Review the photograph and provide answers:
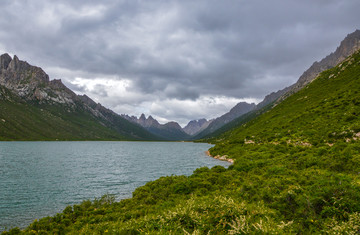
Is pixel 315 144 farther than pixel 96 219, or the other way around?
pixel 315 144

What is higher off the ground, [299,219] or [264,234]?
[264,234]

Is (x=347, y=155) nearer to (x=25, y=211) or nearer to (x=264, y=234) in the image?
(x=264, y=234)

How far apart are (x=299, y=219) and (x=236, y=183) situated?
12352 mm

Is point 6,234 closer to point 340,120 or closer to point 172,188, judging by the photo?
point 172,188

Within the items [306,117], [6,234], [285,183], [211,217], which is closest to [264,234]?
[211,217]

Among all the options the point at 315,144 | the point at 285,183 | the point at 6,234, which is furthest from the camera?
the point at 315,144

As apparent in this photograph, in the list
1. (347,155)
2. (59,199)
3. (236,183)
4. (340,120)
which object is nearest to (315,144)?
(340,120)

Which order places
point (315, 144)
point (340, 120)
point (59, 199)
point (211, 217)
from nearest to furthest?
point (211, 217)
point (59, 199)
point (315, 144)
point (340, 120)

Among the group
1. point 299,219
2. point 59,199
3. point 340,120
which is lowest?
point 59,199

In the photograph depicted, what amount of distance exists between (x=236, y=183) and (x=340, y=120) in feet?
127

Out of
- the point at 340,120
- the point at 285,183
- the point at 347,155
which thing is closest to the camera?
the point at 285,183

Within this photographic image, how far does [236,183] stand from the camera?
24.0m

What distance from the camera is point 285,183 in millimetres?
17984

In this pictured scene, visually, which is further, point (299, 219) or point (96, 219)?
point (96, 219)
